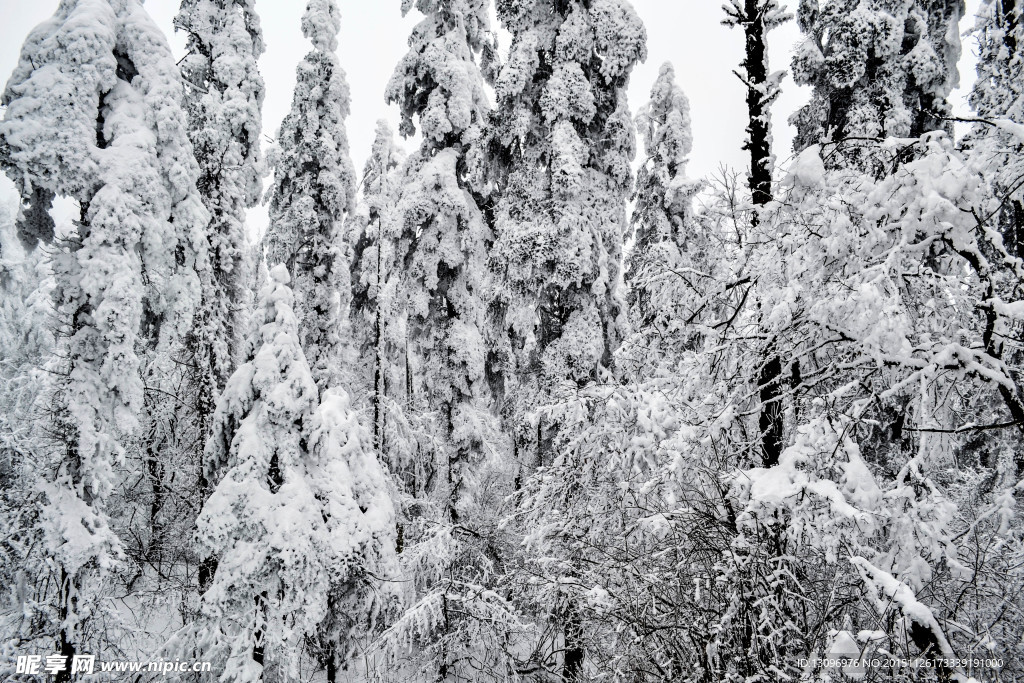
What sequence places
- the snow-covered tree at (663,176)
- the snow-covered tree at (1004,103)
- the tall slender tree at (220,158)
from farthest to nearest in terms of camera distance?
1. the snow-covered tree at (663,176)
2. the tall slender tree at (220,158)
3. the snow-covered tree at (1004,103)

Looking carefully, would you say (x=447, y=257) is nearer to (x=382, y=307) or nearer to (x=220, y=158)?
(x=382, y=307)

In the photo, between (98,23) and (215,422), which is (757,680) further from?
(98,23)

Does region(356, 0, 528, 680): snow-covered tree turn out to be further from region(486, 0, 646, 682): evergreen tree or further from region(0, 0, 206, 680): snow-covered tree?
region(0, 0, 206, 680): snow-covered tree

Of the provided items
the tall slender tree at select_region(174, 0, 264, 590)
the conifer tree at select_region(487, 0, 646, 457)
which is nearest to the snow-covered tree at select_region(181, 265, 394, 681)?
the conifer tree at select_region(487, 0, 646, 457)

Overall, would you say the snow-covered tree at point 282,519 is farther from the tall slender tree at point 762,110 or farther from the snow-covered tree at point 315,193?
the snow-covered tree at point 315,193

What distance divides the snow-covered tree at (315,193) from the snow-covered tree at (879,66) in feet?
39.7

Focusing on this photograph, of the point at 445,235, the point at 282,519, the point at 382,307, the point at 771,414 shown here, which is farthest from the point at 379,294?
the point at 771,414

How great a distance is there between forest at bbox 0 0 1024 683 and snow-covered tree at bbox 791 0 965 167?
8cm

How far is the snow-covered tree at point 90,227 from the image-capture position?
854cm

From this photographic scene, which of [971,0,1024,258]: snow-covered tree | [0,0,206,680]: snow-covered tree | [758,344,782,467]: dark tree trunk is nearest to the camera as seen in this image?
[971,0,1024,258]: snow-covered tree

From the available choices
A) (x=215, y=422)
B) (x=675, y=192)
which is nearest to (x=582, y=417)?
(x=215, y=422)

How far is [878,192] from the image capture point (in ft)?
11.3

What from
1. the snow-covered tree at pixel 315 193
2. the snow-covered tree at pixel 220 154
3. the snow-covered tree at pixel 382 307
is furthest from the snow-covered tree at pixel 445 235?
the snow-covered tree at pixel 220 154

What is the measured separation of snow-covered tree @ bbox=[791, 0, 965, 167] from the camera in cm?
1202
